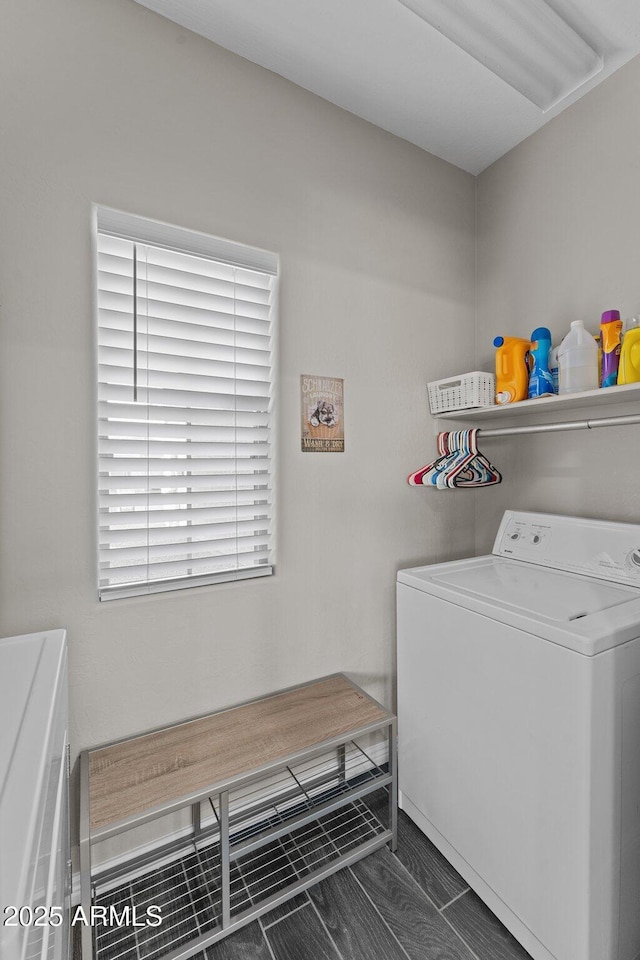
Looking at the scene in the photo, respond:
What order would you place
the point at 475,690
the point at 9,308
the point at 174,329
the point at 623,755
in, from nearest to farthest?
the point at 623,755 < the point at 9,308 < the point at 475,690 < the point at 174,329

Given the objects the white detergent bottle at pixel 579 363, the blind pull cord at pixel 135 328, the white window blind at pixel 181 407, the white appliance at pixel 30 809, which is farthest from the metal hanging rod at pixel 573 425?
the white appliance at pixel 30 809

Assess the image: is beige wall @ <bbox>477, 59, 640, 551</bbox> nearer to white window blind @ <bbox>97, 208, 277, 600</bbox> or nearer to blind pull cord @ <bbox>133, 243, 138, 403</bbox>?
white window blind @ <bbox>97, 208, 277, 600</bbox>

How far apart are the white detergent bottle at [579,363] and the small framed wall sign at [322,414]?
31.2 inches

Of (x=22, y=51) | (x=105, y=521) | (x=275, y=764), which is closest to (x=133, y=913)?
(x=275, y=764)

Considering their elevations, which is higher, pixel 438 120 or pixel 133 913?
pixel 438 120

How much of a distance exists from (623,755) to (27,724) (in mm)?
1299

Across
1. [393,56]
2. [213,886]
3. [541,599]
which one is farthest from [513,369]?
[213,886]

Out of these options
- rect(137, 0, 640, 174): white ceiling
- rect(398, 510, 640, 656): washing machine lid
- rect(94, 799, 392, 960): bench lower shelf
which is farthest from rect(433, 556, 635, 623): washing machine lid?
rect(137, 0, 640, 174): white ceiling

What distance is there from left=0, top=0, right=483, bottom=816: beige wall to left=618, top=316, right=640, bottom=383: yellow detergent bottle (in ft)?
2.57

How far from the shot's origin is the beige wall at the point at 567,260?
5.29ft

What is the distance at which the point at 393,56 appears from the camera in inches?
62.2

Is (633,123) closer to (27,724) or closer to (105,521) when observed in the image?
(105,521)

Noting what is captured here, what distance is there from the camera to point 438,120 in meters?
1.86

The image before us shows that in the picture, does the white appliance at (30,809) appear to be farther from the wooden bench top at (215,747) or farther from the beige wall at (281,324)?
the beige wall at (281,324)
